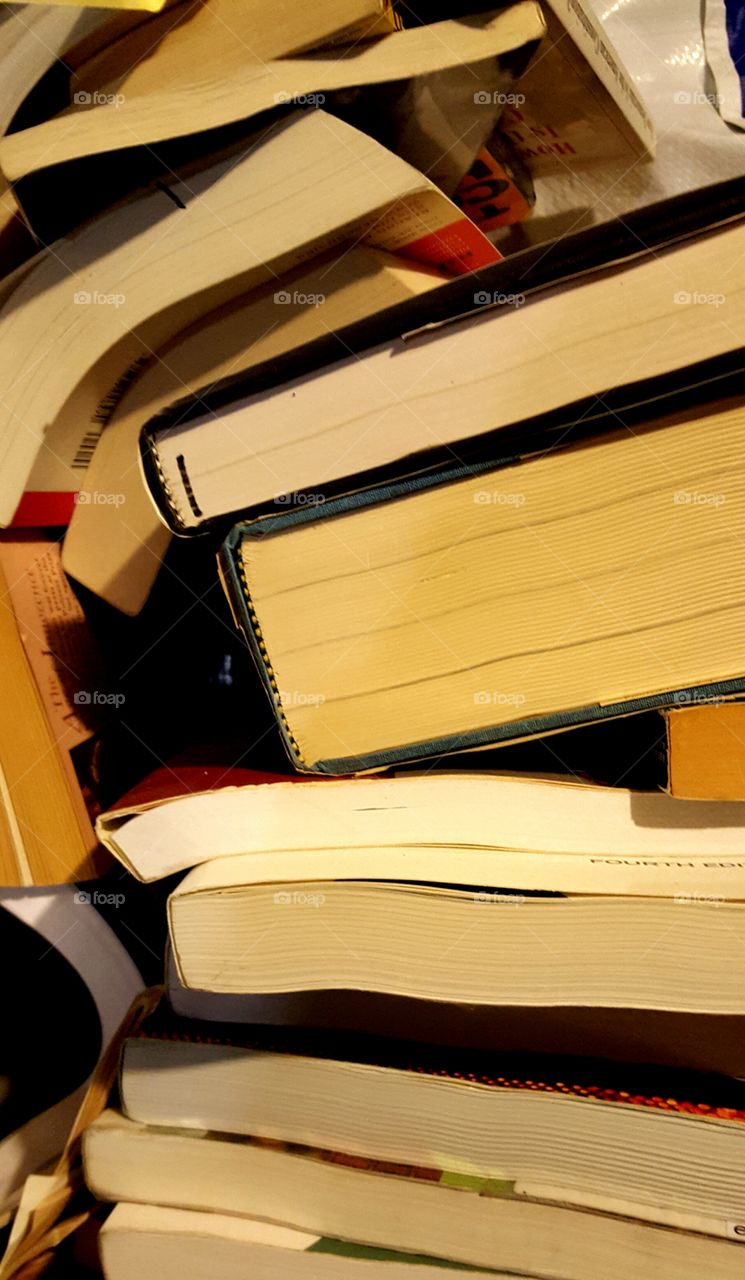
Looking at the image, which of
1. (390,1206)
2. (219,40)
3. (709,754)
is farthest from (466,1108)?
(219,40)

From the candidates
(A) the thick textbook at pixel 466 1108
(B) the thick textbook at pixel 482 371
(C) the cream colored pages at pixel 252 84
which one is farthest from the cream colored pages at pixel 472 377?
(A) the thick textbook at pixel 466 1108

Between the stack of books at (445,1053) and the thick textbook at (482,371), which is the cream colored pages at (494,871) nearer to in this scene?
the stack of books at (445,1053)

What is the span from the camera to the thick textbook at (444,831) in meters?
0.45

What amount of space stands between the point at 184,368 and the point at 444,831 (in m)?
0.32

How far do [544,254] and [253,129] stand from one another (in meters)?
0.19

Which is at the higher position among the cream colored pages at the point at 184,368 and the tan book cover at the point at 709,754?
the cream colored pages at the point at 184,368

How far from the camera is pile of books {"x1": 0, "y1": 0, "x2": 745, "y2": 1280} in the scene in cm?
41

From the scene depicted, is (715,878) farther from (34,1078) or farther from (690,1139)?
(34,1078)

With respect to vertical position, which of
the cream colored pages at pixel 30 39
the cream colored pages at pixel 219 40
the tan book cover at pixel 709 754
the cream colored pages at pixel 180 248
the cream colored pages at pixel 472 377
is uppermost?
the cream colored pages at pixel 30 39

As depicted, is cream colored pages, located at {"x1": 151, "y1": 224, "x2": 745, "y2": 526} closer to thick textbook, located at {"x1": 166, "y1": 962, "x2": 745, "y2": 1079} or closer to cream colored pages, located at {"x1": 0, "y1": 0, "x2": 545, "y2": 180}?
cream colored pages, located at {"x1": 0, "y1": 0, "x2": 545, "y2": 180}

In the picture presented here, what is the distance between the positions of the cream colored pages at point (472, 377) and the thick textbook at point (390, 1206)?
0.36m

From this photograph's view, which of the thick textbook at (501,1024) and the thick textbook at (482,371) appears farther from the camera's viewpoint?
the thick textbook at (501,1024)

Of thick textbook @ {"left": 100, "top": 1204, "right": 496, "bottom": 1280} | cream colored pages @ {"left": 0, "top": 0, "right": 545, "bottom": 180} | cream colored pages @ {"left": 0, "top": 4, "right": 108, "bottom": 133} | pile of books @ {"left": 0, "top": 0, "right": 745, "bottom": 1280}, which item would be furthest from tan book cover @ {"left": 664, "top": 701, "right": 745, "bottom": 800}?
cream colored pages @ {"left": 0, "top": 4, "right": 108, "bottom": 133}

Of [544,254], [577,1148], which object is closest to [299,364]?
[544,254]
